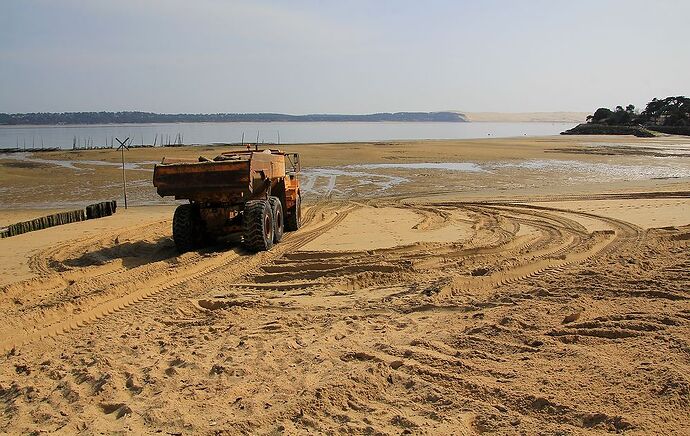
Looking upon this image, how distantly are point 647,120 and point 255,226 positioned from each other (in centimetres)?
7645

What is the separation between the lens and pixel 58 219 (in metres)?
16.3

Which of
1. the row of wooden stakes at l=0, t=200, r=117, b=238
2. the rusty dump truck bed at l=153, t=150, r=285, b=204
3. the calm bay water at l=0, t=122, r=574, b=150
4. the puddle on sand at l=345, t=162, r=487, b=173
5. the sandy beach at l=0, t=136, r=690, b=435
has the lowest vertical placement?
the row of wooden stakes at l=0, t=200, r=117, b=238

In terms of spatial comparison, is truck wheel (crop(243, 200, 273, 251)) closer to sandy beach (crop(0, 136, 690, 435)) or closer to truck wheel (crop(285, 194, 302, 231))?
sandy beach (crop(0, 136, 690, 435))

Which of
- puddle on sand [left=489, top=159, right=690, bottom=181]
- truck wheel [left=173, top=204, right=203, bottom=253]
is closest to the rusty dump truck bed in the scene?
truck wheel [left=173, top=204, right=203, bottom=253]

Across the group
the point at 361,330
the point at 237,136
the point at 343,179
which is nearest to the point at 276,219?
the point at 361,330

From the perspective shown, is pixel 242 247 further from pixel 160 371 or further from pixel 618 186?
pixel 618 186

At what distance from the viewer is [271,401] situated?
4.59 m

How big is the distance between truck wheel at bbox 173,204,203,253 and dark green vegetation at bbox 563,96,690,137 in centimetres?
6065

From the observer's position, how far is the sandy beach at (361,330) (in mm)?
4344

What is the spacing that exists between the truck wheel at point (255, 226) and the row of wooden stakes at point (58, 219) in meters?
7.27

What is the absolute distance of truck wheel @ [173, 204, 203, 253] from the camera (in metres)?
11.2

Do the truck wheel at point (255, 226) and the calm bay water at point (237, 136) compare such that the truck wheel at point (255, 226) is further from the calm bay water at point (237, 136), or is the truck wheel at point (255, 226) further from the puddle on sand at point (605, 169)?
the calm bay water at point (237, 136)

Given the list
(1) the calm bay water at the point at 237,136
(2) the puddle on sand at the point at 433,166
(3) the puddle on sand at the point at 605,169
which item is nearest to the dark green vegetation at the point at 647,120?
(1) the calm bay water at the point at 237,136

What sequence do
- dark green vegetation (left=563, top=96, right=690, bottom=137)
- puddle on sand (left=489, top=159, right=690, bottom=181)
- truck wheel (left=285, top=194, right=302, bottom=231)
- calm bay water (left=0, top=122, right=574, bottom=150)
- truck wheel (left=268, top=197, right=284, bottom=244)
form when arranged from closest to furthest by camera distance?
truck wheel (left=268, top=197, right=284, bottom=244)
truck wheel (left=285, top=194, right=302, bottom=231)
puddle on sand (left=489, top=159, right=690, bottom=181)
dark green vegetation (left=563, top=96, right=690, bottom=137)
calm bay water (left=0, top=122, right=574, bottom=150)
